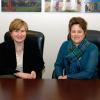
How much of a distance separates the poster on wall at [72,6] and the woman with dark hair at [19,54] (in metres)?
0.74

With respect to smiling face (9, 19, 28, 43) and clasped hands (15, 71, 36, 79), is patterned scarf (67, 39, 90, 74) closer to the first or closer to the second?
clasped hands (15, 71, 36, 79)

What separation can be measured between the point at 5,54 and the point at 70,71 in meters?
0.72

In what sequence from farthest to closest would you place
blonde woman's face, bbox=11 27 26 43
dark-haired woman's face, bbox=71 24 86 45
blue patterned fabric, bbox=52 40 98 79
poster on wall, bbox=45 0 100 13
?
poster on wall, bbox=45 0 100 13, blonde woman's face, bbox=11 27 26 43, dark-haired woman's face, bbox=71 24 86 45, blue patterned fabric, bbox=52 40 98 79

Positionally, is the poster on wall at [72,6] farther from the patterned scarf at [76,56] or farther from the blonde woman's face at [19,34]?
the patterned scarf at [76,56]

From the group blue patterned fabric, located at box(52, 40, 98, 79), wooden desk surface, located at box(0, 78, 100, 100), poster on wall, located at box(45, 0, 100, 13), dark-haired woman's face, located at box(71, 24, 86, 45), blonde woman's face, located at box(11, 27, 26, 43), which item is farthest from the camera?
poster on wall, located at box(45, 0, 100, 13)

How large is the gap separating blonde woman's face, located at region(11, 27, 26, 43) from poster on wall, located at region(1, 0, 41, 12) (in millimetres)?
784

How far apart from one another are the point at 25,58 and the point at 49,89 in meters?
0.94

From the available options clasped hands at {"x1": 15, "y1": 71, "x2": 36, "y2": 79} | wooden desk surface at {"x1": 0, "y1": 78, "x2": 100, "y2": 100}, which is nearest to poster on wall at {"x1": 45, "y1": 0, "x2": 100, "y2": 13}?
clasped hands at {"x1": 15, "y1": 71, "x2": 36, "y2": 79}

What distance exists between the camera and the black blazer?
109 inches

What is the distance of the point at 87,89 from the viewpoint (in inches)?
77.9

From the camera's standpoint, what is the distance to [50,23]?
3.51 meters

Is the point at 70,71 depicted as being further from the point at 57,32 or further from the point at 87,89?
the point at 57,32

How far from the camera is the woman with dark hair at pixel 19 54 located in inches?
108

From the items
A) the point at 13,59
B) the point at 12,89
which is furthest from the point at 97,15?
→ the point at 12,89
